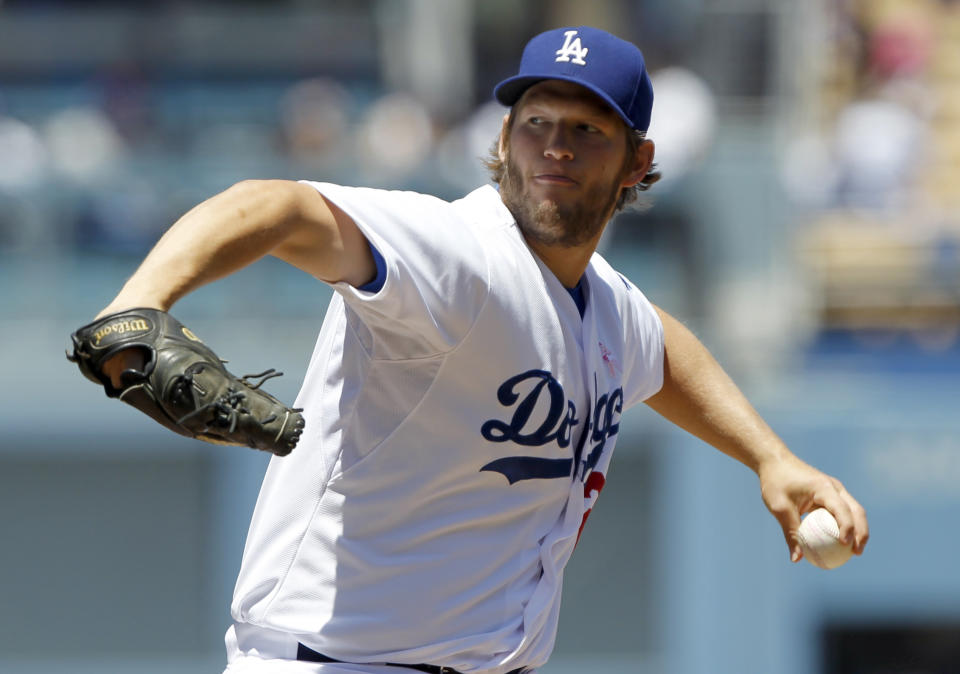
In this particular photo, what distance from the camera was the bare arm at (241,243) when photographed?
7.32 ft

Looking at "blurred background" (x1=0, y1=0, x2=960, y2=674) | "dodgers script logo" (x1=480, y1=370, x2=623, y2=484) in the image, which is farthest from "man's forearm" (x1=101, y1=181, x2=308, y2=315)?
"blurred background" (x1=0, y1=0, x2=960, y2=674)

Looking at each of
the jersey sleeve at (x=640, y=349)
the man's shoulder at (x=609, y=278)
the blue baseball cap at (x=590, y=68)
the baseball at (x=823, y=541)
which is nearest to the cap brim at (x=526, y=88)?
the blue baseball cap at (x=590, y=68)

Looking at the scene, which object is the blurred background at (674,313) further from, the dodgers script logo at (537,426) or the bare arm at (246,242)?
the bare arm at (246,242)

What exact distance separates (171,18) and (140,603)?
4.37m

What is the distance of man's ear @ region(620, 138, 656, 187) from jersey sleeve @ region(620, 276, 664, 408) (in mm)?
283

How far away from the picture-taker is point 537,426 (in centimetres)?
302

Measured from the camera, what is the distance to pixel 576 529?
3.22 m

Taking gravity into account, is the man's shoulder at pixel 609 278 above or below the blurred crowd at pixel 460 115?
below

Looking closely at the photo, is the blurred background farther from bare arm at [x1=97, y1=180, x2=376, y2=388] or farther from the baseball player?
bare arm at [x1=97, y1=180, x2=376, y2=388]

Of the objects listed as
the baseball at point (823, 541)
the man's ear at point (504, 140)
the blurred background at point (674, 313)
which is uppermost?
the blurred background at point (674, 313)

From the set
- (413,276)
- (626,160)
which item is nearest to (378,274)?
(413,276)

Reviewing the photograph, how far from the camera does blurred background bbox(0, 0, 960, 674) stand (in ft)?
27.5

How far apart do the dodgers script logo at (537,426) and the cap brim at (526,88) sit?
56 centimetres

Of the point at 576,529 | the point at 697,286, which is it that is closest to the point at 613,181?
the point at 576,529
